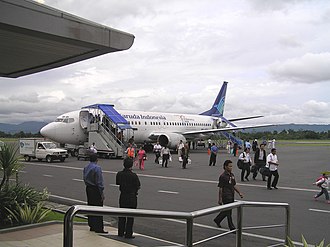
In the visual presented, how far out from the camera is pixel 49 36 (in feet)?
15.8

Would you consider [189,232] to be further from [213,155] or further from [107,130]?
[107,130]

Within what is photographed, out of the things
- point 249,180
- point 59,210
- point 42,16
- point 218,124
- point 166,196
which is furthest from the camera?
point 218,124

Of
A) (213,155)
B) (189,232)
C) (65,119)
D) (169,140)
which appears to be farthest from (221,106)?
(189,232)

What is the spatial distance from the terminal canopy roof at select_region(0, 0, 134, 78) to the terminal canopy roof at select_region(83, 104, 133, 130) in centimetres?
2219

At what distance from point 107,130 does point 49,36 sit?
2510 centimetres

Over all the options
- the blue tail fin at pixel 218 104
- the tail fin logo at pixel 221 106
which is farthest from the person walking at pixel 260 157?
the tail fin logo at pixel 221 106

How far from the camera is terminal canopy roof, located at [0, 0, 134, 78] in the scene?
447 centimetres

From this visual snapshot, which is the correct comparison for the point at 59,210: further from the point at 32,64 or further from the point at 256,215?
the point at 256,215

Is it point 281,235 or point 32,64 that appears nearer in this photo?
point 32,64

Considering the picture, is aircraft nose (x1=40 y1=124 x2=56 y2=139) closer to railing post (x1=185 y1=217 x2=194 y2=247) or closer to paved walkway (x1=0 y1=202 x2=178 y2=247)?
paved walkway (x1=0 y1=202 x2=178 y2=247)

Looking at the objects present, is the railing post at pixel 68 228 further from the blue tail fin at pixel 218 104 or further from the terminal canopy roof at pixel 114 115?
the blue tail fin at pixel 218 104

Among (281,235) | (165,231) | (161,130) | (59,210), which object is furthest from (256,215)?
(161,130)

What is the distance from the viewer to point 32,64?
727 cm

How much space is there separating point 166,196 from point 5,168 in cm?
554
